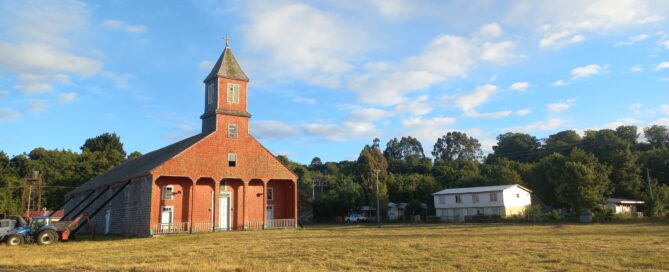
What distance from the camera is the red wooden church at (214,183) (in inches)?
1475

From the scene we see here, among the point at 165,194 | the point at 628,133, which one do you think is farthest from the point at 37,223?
the point at 628,133

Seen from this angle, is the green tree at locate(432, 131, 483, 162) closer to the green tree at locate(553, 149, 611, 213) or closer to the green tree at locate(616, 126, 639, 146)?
the green tree at locate(616, 126, 639, 146)

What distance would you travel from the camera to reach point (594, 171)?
54.8 meters

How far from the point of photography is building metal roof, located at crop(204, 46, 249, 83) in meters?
41.8

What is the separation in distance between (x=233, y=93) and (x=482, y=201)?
129 ft

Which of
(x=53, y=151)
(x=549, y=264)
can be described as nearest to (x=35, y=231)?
(x=549, y=264)

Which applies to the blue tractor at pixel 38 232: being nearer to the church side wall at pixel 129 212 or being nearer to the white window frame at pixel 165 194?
the church side wall at pixel 129 212

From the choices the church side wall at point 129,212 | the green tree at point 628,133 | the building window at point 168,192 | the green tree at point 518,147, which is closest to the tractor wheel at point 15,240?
the church side wall at point 129,212

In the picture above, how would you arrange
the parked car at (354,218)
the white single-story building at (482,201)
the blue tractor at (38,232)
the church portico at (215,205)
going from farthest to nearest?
the parked car at (354,218), the white single-story building at (482,201), the church portico at (215,205), the blue tractor at (38,232)

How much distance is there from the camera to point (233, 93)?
41812 millimetres

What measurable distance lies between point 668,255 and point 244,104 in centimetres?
3265

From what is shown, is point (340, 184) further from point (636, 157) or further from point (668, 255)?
point (668, 255)

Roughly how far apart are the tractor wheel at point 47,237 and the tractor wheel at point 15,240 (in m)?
0.87

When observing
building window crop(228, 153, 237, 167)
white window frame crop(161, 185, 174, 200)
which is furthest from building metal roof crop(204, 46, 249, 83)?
white window frame crop(161, 185, 174, 200)
